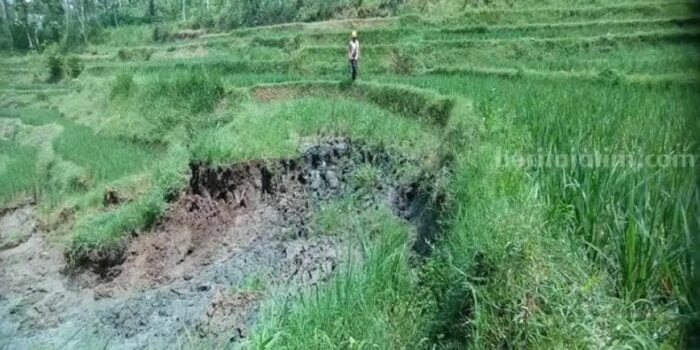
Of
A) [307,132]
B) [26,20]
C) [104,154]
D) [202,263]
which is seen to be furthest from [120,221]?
[26,20]

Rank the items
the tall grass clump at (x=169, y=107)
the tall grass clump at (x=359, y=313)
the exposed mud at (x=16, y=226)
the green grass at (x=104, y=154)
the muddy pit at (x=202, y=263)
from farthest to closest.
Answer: the tall grass clump at (x=169, y=107)
the green grass at (x=104, y=154)
the exposed mud at (x=16, y=226)
the muddy pit at (x=202, y=263)
the tall grass clump at (x=359, y=313)

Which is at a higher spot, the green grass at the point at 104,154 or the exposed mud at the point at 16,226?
the green grass at the point at 104,154

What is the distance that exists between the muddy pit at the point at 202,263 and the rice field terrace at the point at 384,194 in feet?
0.12

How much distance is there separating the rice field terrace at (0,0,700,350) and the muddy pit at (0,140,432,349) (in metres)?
0.04

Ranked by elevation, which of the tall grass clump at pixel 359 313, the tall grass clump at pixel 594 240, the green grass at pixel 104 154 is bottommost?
the green grass at pixel 104 154

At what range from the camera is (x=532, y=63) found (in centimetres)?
1471

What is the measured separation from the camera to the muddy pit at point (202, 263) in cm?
704

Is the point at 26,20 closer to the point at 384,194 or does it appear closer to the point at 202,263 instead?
the point at 202,263

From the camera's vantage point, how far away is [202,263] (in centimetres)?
880

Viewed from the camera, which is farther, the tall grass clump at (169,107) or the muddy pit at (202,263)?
the tall grass clump at (169,107)

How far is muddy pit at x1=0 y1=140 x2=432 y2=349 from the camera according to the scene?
704 centimetres

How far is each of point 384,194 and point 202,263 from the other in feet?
9.20

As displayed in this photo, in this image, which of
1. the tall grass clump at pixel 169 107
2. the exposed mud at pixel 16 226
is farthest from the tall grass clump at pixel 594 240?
the tall grass clump at pixel 169 107

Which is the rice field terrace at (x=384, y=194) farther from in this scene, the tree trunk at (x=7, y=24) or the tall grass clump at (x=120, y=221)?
the tree trunk at (x=7, y=24)
